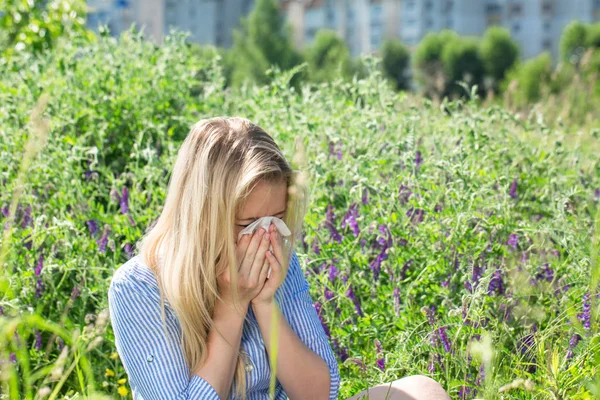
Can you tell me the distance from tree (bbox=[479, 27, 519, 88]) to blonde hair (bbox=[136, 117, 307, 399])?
204 ft

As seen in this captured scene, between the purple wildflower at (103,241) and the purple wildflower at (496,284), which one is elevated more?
the purple wildflower at (103,241)

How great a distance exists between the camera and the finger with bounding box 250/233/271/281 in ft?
6.61

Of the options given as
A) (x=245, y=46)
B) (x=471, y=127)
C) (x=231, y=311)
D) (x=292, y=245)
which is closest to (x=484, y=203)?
(x=471, y=127)

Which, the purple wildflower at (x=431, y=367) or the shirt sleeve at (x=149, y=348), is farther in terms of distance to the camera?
the purple wildflower at (x=431, y=367)

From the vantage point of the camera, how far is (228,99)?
16.2 ft

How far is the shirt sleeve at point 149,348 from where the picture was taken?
1998 millimetres

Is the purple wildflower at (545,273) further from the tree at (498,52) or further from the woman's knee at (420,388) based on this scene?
the tree at (498,52)

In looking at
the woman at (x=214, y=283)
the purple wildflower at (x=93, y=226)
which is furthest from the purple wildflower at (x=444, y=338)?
the purple wildflower at (x=93, y=226)

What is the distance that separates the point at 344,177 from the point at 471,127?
0.80 meters

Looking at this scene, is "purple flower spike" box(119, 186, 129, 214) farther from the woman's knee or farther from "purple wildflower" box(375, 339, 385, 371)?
the woman's knee

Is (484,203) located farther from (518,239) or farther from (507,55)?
(507,55)

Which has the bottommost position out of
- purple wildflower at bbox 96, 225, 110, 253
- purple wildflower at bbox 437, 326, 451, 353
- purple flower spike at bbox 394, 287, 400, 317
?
purple wildflower at bbox 437, 326, 451, 353

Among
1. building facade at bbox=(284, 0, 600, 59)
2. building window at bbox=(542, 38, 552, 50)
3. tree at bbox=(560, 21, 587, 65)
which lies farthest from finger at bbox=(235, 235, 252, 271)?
building window at bbox=(542, 38, 552, 50)

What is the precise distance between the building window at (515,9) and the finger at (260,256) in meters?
74.5
